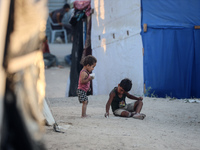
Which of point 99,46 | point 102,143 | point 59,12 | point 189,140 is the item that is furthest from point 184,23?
point 59,12

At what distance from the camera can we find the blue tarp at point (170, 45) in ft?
29.9

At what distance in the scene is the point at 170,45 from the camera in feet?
30.5

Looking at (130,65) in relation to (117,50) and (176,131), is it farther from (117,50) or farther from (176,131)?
(176,131)

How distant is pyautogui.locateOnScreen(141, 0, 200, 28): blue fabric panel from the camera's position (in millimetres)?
9102

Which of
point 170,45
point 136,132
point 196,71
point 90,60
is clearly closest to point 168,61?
point 170,45

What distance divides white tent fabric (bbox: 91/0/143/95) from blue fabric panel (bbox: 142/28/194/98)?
0.24 metres

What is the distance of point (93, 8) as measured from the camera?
455 inches

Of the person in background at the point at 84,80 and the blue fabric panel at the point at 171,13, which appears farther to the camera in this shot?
the blue fabric panel at the point at 171,13

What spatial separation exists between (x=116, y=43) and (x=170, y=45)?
66.0 inches

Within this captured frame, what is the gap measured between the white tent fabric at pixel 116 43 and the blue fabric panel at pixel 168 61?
0.24 metres

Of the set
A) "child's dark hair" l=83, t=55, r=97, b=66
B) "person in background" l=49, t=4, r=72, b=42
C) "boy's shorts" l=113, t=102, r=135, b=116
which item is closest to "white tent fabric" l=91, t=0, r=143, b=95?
"boy's shorts" l=113, t=102, r=135, b=116

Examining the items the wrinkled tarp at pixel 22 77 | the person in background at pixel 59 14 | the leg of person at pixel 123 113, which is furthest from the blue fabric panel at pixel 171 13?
the person in background at pixel 59 14

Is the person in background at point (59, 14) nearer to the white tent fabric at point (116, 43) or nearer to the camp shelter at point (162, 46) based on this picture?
the white tent fabric at point (116, 43)

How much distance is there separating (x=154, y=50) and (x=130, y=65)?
0.83 meters
